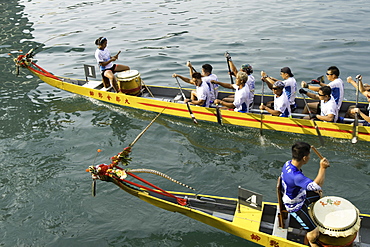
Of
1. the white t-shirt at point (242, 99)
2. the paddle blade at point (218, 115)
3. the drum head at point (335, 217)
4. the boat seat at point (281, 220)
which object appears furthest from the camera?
the paddle blade at point (218, 115)

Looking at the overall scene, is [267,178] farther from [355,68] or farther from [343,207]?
[355,68]

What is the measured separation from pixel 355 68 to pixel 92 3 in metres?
24.0

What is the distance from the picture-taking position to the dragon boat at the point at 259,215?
5746 millimetres

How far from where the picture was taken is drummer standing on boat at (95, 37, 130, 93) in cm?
1279

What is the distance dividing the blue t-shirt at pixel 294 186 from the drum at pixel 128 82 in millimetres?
8026

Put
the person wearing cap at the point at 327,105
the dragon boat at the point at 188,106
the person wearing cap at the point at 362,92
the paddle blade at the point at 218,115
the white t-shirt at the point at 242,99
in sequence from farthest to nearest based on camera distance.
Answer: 1. the paddle blade at the point at 218,115
2. the white t-shirt at the point at 242,99
3. the dragon boat at the point at 188,106
4. the person wearing cap at the point at 362,92
5. the person wearing cap at the point at 327,105

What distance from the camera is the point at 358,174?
9117 millimetres

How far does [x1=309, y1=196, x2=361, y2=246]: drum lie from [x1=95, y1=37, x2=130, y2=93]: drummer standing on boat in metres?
9.11

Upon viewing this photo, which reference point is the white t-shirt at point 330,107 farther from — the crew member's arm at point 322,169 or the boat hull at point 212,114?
the crew member's arm at point 322,169

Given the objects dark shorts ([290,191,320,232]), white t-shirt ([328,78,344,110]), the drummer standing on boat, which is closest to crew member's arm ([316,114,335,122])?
white t-shirt ([328,78,344,110])

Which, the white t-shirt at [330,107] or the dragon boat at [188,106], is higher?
the white t-shirt at [330,107]

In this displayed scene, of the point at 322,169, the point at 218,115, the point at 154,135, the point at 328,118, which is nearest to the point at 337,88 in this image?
the point at 328,118

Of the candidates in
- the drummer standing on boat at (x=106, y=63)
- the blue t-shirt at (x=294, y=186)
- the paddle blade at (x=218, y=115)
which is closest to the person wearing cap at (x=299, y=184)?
the blue t-shirt at (x=294, y=186)

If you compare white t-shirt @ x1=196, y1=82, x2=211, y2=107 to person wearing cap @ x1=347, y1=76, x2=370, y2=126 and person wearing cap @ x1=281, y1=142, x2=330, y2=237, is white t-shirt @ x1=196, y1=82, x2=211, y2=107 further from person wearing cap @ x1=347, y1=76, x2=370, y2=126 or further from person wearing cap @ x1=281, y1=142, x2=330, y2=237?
person wearing cap @ x1=281, y1=142, x2=330, y2=237
